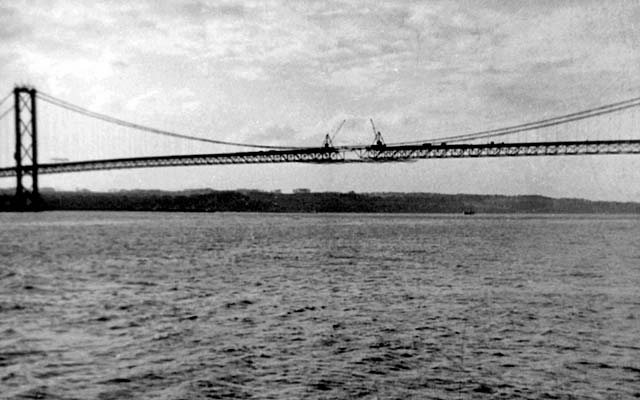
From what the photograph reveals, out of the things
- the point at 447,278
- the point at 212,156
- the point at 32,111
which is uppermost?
the point at 32,111

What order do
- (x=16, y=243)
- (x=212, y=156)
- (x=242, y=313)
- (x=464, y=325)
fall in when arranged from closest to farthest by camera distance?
(x=464, y=325), (x=242, y=313), (x=16, y=243), (x=212, y=156)

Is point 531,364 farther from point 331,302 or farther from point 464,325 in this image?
point 331,302

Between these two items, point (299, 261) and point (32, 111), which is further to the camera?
point (32, 111)

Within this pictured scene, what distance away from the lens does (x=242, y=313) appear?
13.9 m

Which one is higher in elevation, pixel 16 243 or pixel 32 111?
pixel 32 111

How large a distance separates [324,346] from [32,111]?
87.2 metres

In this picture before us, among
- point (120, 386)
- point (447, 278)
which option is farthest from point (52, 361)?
point (447, 278)

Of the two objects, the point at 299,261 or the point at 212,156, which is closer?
the point at 299,261

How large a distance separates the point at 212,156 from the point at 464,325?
2505 inches

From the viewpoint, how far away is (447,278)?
21.5 meters

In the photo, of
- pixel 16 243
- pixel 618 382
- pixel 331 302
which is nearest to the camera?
pixel 618 382

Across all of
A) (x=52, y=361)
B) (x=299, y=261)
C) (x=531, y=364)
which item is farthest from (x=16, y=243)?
(x=531, y=364)

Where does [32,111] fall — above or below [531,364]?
above

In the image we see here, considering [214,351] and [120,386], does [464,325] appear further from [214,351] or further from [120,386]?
[120,386]
